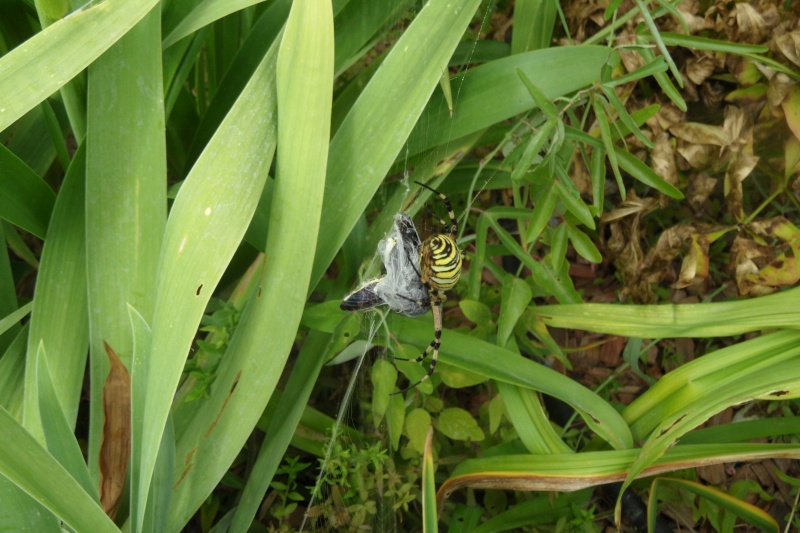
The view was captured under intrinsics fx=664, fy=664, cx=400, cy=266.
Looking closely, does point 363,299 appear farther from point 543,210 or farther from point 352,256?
point 543,210

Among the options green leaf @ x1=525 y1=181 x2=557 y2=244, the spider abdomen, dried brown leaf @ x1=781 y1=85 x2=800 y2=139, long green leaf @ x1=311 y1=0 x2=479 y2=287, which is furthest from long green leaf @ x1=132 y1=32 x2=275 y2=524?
dried brown leaf @ x1=781 y1=85 x2=800 y2=139

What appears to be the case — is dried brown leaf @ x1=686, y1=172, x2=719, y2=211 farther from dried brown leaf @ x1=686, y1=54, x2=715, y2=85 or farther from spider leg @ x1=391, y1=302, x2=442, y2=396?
spider leg @ x1=391, y1=302, x2=442, y2=396

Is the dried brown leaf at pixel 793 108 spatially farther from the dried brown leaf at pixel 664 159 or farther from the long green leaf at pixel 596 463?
the long green leaf at pixel 596 463

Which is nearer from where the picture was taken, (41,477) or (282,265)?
(41,477)

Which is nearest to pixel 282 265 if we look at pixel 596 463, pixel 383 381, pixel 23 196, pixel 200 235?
pixel 200 235

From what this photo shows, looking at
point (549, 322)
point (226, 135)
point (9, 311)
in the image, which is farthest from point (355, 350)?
point (9, 311)

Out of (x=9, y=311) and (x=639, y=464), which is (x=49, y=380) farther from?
(x=639, y=464)

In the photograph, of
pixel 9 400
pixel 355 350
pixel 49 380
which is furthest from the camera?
pixel 355 350
